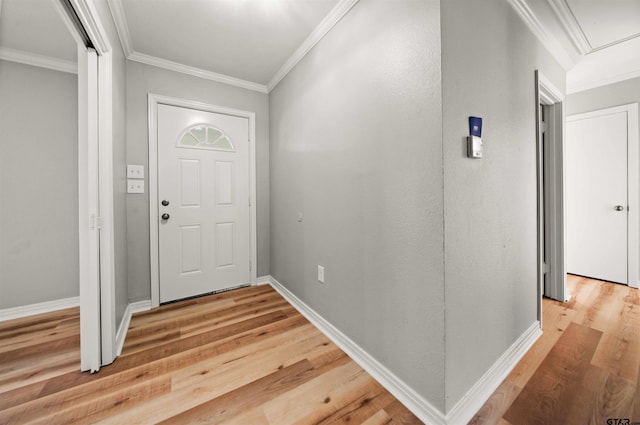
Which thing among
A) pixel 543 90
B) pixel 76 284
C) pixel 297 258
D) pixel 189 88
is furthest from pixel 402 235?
pixel 76 284

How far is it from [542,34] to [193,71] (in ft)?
10.1

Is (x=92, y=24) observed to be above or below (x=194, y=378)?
above

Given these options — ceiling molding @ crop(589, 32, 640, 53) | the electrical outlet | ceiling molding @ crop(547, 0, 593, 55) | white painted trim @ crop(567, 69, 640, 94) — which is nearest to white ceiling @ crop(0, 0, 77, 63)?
the electrical outlet

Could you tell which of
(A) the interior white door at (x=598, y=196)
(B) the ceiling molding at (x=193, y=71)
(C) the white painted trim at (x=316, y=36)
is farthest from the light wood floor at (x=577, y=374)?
(B) the ceiling molding at (x=193, y=71)

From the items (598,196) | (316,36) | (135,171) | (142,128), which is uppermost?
(316,36)

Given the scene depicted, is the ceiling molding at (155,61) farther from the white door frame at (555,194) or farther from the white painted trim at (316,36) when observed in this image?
the white door frame at (555,194)

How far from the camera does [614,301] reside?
93.0 inches

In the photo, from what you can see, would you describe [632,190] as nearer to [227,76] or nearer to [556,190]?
[556,190]

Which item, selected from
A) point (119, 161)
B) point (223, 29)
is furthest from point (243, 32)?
Result: point (119, 161)

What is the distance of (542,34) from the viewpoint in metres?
1.85

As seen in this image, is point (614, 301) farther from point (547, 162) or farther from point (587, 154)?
point (587, 154)

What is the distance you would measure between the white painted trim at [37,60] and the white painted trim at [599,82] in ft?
17.3

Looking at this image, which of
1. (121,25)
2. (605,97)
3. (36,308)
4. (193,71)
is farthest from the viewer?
(605,97)

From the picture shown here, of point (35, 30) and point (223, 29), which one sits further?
point (223, 29)
